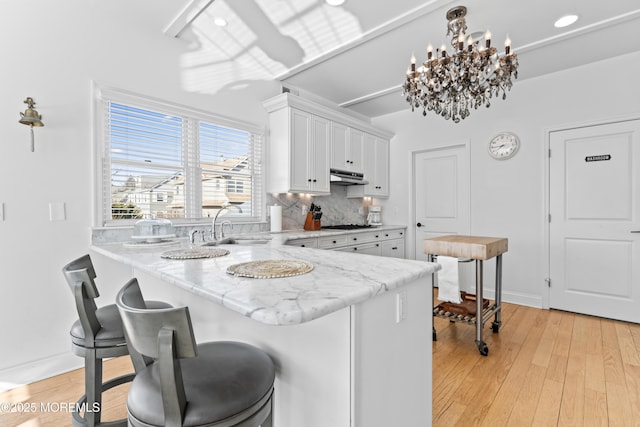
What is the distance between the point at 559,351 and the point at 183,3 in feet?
14.0

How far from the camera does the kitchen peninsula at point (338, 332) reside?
0.97 m

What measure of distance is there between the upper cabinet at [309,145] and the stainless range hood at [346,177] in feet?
0.20

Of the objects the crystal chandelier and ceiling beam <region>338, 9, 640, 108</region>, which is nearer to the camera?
the crystal chandelier

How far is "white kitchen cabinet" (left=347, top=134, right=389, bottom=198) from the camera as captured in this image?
16.1 feet

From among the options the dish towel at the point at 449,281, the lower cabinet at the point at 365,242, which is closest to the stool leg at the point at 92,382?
the lower cabinet at the point at 365,242

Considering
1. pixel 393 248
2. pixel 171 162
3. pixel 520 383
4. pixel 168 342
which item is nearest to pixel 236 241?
pixel 171 162

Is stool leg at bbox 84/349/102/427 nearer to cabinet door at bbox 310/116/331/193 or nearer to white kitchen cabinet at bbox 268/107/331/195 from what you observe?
white kitchen cabinet at bbox 268/107/331/195

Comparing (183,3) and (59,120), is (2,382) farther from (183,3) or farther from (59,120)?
(183,3)

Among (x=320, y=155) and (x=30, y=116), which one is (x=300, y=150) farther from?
(x=30, y=116)

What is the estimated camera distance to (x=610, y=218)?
3416 millimetres

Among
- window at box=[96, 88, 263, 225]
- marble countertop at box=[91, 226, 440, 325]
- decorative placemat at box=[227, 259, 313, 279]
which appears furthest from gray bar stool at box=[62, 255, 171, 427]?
window at box=[96, 88, 263, 225]

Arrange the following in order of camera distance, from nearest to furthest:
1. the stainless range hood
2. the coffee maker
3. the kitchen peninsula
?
the kitchen peninsula → the stainless range hood → the coffee maker

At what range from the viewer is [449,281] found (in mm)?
2713

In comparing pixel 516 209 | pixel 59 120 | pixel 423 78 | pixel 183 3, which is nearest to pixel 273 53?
pixel 183 3
